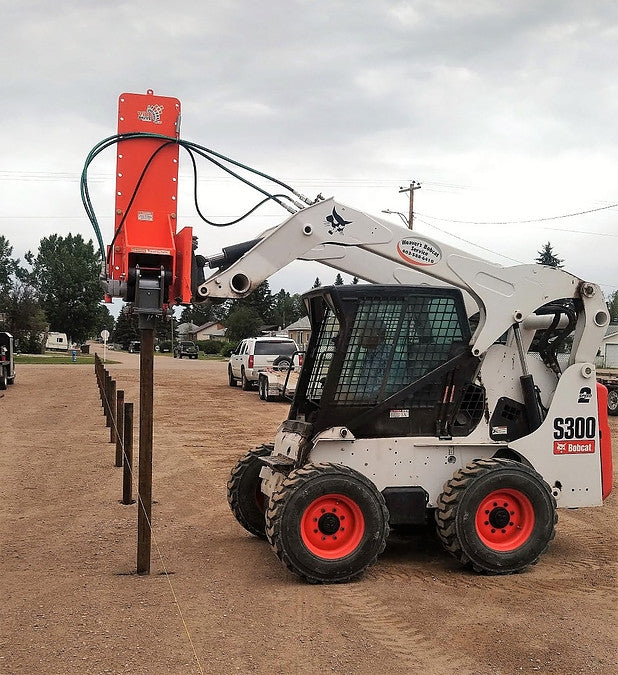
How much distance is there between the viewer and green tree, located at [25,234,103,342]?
10325 cm

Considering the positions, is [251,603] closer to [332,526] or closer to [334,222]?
[332,526]

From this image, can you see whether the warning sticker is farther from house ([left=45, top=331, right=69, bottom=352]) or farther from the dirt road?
house ([left=45, top=331, right=69, bottom=352])

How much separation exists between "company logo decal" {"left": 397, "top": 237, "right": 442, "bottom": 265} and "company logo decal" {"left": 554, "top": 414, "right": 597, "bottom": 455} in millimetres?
1838

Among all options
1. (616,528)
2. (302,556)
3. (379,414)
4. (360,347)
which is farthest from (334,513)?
(616,528)

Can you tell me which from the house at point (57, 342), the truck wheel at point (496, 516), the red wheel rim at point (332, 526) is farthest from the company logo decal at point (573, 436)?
the house at point (57, 342)

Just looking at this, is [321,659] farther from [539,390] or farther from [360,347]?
[539,390]

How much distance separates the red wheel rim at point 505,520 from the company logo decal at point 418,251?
2.07 metres

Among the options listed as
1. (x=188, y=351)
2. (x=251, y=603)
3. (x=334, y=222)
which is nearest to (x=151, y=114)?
(x=334, y=222)

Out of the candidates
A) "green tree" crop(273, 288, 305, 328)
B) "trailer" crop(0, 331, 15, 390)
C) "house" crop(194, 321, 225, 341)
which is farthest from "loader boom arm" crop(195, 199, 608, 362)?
"house" crop(194, 321, 225, 341)

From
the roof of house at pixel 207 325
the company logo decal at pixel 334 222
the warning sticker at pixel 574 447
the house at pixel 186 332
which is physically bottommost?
the warning sticker at pixel 574 447

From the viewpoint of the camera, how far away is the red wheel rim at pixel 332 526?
22.3 ft

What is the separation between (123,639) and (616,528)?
5.81m

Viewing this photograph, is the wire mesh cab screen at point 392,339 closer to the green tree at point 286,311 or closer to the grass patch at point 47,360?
the grass patch at point 47,360

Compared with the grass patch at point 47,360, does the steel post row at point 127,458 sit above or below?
below
